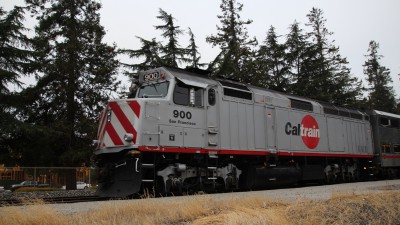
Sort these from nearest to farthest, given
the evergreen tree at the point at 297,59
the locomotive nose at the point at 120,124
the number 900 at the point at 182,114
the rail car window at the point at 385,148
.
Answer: the locomotive nose at the point at 120,124
the number 900 at the point at 182,114
the rail car window at the point at 385,148
the evergreen tree at the point at 297,59

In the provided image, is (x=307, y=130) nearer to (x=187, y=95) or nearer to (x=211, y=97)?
(x=211, y=97)

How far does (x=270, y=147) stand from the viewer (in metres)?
16.3

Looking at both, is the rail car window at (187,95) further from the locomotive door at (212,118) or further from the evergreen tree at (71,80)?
the evergreen tree at (71,80)

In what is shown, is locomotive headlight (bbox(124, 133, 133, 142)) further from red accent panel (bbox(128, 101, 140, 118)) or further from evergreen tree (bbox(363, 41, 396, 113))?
evergreen tree (bbox(363, 41, 396, 113))

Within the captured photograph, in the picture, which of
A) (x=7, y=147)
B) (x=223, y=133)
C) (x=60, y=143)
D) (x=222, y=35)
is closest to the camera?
(x=223, y=133)

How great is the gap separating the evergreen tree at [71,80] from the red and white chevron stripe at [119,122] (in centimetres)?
1165

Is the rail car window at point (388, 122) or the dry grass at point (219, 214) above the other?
the rail car window at point (388, 122)

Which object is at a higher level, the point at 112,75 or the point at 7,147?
the point at 112,75

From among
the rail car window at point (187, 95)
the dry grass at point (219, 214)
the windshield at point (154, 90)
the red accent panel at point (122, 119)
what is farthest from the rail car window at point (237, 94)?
the dry grass at point (219, 214)

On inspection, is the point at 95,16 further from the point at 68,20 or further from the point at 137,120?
the point at 137,120

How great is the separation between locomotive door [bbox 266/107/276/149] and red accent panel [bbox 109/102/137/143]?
6.63m

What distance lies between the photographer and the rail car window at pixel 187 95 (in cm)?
1295

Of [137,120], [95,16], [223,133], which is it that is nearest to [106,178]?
[137,120]

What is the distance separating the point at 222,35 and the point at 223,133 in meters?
26.2
